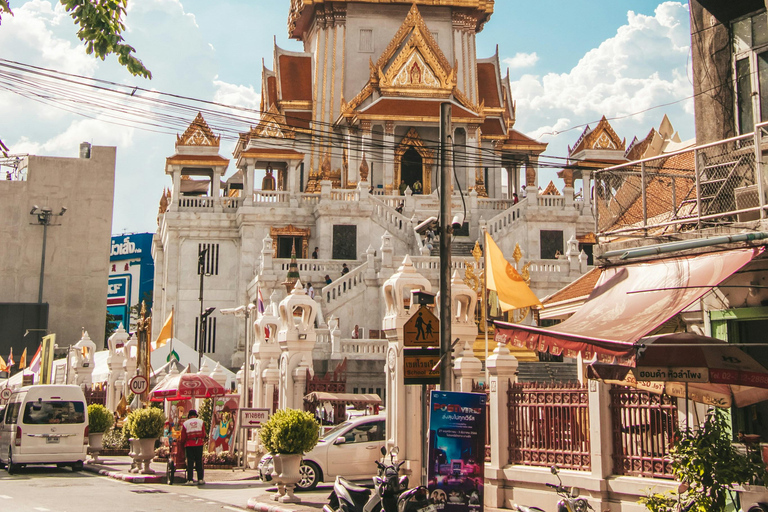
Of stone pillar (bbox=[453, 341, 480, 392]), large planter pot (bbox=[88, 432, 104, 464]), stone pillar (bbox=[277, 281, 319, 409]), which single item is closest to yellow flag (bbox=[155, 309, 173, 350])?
large planter pot (bbox=[88, 432, 104, 464])

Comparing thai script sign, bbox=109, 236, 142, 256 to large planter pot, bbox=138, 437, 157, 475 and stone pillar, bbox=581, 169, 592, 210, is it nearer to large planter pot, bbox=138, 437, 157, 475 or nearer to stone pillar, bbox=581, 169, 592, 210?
stone pillar, bbox=581, 169, 592, 210

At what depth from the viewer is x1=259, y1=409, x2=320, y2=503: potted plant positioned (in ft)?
53.0

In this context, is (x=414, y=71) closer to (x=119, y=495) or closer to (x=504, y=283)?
(x=504, y=283)

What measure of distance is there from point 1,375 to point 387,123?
2861cm

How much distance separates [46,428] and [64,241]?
43.0 meters

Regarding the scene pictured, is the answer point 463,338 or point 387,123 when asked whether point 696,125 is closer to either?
point 463,338

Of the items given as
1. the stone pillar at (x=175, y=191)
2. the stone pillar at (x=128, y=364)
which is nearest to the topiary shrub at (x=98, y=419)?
the stone pillar at (x=128, y=364)

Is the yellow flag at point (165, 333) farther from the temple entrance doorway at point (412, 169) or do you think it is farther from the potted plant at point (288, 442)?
the potted plant at point (288, 442)

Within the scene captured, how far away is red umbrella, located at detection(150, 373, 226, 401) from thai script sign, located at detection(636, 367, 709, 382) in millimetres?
12736

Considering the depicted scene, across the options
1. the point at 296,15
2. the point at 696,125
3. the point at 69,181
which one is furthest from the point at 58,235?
the point at 696,125

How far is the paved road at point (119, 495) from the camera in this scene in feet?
49.2

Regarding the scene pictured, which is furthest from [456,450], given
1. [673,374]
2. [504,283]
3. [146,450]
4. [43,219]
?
[43,219]

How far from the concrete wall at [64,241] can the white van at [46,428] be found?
4076cm

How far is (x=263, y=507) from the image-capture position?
602 inches
